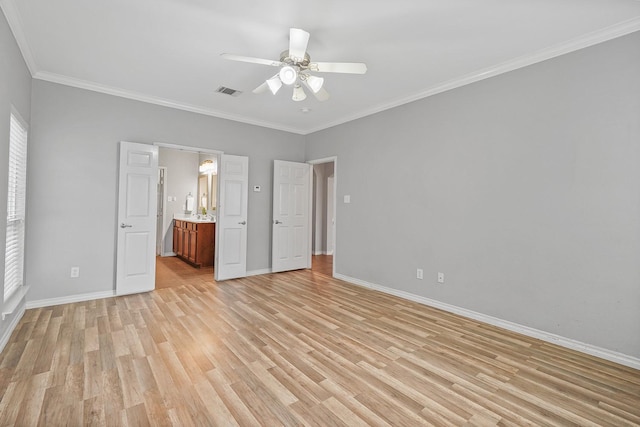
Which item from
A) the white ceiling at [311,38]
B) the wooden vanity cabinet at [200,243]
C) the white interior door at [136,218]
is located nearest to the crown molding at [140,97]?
the white ceiling at [311,38]

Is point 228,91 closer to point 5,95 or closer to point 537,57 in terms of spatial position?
point 5,95

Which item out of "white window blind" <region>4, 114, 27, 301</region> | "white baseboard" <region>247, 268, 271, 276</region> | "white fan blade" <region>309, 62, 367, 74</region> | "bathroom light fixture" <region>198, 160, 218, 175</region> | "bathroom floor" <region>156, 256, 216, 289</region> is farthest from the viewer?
"bathroom light fixture" <region>198, 160, 218, 175</region>

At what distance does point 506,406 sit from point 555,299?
4.72 feet

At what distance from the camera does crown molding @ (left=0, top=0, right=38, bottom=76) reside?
232cm

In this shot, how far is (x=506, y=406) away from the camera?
189cm

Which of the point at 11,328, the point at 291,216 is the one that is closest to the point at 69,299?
the point at 11,328

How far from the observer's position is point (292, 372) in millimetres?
2240

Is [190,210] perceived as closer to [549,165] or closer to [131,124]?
[131,124]

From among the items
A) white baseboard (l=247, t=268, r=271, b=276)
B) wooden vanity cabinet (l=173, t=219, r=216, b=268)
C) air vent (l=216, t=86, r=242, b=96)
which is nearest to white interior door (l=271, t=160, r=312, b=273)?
white baseboard (l=247, t=268, r=271, b=276)

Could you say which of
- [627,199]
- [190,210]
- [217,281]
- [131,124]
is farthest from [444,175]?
[190,210]

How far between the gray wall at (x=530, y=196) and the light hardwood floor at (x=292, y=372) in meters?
0.41

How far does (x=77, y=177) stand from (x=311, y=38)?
11.0 feet

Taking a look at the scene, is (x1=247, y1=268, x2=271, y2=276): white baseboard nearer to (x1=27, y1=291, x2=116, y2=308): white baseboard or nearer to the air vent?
(x1=27, y1=291, x2=116, y2=308): white baseboard

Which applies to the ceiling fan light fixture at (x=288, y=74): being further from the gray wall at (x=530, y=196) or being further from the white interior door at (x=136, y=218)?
the white interior door at (x=136, y=218)
